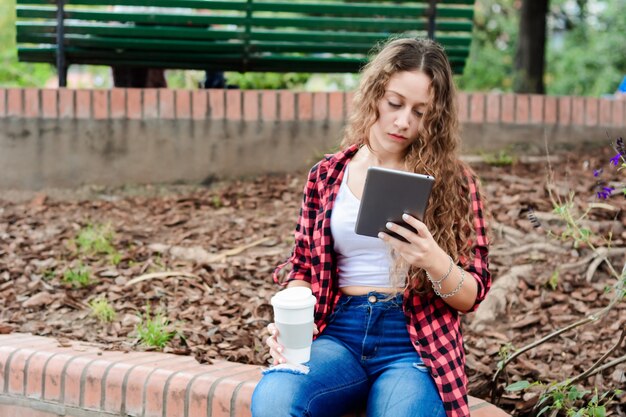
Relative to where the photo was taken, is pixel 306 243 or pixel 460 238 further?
pixel 306 243

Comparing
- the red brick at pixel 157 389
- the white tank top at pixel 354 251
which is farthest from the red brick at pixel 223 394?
the white tank top at pixel 354 251

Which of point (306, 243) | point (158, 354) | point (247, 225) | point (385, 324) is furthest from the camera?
point (247, 225)

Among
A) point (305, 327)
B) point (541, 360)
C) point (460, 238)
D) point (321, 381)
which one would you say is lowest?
point (541, 360)

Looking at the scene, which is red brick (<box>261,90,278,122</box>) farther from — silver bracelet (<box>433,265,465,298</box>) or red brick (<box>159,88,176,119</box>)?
silver bracelet (<box>433,265,465,298</box>)

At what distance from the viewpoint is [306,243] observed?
2539 mm

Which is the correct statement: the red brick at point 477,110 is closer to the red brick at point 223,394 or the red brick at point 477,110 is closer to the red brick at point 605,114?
the red brick at point 605,114

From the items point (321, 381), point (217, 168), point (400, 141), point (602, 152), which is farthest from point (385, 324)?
point (602, 152)

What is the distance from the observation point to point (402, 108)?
240 centimetres

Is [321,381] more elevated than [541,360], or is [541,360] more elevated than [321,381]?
[321,381]

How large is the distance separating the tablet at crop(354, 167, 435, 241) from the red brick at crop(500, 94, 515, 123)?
2963 mm

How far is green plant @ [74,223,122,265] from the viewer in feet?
13.0

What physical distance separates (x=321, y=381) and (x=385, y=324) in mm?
252

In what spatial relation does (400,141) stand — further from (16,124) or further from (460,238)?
(16,124)

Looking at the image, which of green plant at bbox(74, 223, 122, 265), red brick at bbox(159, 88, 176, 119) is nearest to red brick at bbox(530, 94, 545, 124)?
red brick at bbox(159, 88, 176, 119)
